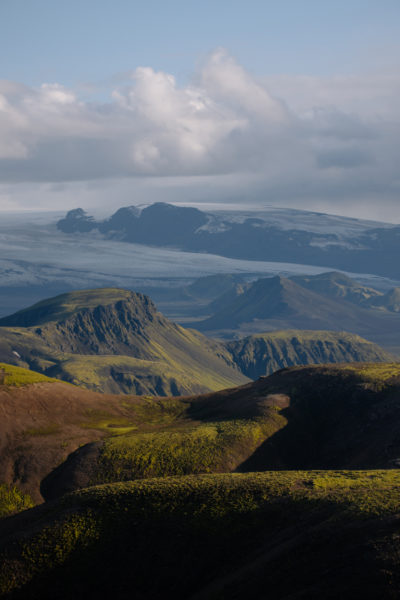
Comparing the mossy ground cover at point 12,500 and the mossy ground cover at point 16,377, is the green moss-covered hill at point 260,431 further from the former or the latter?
the mossy ground cover at point 16,377

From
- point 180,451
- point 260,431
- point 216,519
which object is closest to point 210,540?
point 216,519

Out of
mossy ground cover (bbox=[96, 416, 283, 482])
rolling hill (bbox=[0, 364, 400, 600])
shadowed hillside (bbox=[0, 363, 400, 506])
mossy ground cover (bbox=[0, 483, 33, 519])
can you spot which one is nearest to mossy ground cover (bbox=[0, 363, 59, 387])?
shadowed hillside (bbox=[0, 363, 400, 506])

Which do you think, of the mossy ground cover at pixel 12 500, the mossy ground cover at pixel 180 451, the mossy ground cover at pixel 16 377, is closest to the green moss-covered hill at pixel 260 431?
the mossy ground cover at pixel 180 451

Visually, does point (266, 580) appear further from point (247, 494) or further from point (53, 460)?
point (53, 460)

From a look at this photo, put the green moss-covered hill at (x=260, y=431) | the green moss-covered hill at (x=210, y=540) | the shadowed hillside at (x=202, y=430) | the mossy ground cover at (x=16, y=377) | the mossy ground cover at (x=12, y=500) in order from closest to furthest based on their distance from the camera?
the green moss-covered hill at (x=210, y=540) < the mossy ground cover at (x=12, y=500) < the green moss-covered hill at (x=260, y=431) < the shadowed hillside at (x=202, y=430) < the mossy ground cover at (x=16, y=377)

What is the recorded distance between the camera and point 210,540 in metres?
59.8

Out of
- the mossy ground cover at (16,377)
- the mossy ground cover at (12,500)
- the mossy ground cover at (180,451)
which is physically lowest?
the mossy ground cover at (12,500)

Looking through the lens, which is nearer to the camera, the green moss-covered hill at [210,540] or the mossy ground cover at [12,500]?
the green moss-covered hill at [210,540]

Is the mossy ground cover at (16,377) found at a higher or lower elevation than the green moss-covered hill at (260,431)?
higher

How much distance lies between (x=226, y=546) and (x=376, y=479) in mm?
20513

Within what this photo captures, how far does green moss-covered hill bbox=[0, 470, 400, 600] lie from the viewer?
1916 inches

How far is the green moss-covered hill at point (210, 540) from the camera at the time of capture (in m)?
48.7

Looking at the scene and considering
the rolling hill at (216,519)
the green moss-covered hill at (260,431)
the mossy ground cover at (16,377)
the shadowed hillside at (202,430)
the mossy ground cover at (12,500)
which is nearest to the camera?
the rolling hill at (216,519)

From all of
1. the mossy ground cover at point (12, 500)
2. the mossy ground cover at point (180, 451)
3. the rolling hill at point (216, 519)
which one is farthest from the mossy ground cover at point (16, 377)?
the mossy ground cover at point (12, 500)
